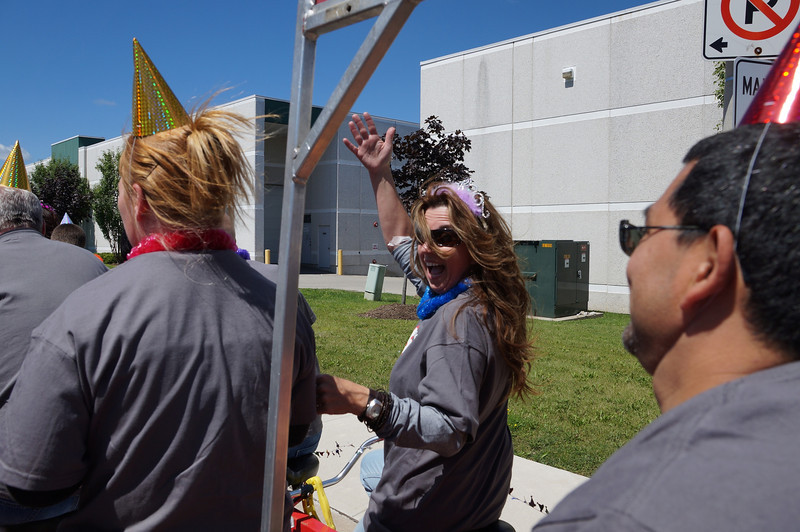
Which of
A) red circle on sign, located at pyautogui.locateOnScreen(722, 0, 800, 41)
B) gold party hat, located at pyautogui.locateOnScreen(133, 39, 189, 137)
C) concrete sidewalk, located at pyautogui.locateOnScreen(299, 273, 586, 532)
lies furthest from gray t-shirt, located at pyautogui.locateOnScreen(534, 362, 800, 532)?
concrete sidewalk, located at pyautogui.locateOnScreen(299, 273, 586, 532)

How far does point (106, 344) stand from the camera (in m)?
1.42

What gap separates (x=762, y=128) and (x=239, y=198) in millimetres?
1345

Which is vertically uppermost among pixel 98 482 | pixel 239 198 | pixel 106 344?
pixel 239 198

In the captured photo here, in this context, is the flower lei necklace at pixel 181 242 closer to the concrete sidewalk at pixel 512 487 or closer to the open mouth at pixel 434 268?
the open mouth at pixel 434 268

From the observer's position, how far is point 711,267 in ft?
3.34

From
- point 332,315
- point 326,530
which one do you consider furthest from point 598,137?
point 326,530

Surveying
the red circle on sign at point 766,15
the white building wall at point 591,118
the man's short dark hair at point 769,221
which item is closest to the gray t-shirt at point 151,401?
the man's short dark hair at point 769,221

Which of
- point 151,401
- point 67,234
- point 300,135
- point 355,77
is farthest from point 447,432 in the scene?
point 67,234

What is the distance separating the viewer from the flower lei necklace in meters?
1.63

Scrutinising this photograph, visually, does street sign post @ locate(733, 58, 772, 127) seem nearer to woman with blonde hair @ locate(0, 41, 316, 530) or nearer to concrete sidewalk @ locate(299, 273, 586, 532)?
woman with blonde hair @ locate(0, 41, 316, 530)

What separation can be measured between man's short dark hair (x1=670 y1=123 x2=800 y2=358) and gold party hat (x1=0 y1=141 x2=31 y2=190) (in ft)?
14.4

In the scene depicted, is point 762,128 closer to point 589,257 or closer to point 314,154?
point 314,154

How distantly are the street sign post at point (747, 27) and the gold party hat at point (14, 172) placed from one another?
4228 millimetres

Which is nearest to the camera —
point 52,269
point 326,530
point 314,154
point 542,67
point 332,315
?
point 314,154
